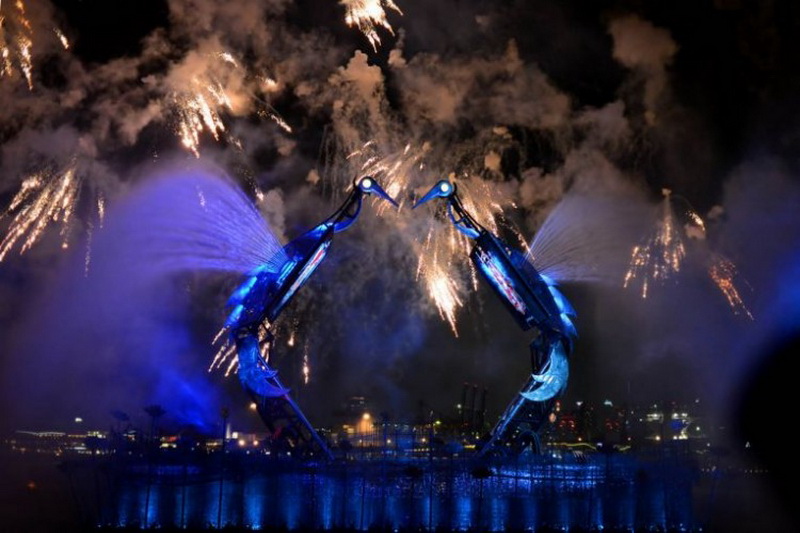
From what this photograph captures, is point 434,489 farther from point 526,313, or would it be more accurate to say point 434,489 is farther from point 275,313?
point 275,313

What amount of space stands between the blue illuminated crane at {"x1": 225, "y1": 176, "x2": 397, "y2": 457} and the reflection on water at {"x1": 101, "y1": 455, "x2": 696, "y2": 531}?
2469mm

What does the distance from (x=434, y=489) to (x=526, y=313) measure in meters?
11.3

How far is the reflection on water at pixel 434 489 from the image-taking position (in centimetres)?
4081

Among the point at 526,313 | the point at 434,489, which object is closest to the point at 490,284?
the point at 526,313

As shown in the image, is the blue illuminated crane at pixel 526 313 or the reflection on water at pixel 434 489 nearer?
the reflection on water at pixel 434 489

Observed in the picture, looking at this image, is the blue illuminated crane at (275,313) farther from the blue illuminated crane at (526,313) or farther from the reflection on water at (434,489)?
the blue illuminated crane at (526,313)

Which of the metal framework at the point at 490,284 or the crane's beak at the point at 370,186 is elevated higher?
the crane's beak at the point at 370,186

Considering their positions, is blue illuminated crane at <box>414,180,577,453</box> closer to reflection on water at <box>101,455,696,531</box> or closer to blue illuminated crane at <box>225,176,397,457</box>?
reflection on water at <box>101,455,696,531</box>

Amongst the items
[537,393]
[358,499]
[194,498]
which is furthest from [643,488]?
[194,498]

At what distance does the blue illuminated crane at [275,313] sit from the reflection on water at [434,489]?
2.47 metres

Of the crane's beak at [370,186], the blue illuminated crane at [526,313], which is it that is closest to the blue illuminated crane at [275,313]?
the crane's beak at [370,186]

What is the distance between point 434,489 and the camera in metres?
43.3

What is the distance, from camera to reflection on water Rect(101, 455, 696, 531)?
4081cm

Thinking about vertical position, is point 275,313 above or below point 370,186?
below
